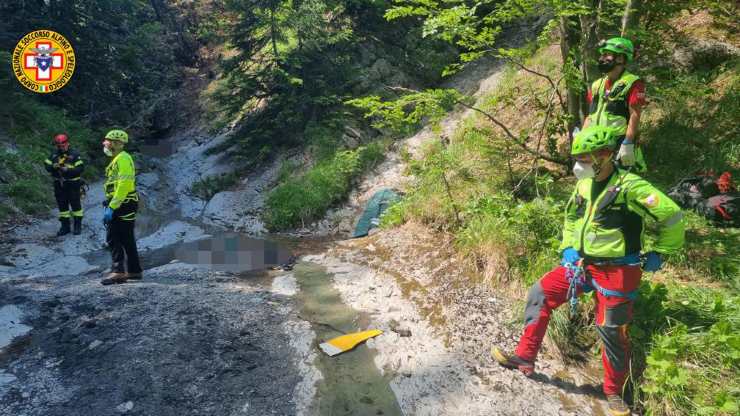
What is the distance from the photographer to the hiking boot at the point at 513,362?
11.7 feet

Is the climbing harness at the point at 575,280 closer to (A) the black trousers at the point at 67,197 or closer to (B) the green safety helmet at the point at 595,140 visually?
(B) the green safety helmet at the point at 595,140

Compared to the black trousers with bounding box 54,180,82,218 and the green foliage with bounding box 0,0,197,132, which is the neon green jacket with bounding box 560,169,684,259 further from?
the green foliage with bounding box 0,0,197,132

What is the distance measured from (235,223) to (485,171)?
6.23 metres

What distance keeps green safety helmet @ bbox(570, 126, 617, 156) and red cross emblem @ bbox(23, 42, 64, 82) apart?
13.3m

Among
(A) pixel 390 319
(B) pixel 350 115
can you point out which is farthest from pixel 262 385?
(B) pixel 350 115

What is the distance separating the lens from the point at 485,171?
7.28m

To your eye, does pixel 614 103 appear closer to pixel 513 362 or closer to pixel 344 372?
pixel 513 362

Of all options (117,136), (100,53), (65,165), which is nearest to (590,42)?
(117,136)

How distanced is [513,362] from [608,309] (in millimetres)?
1021

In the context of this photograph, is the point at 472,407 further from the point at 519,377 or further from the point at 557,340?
the point at 557,340

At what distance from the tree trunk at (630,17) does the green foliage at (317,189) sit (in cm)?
617

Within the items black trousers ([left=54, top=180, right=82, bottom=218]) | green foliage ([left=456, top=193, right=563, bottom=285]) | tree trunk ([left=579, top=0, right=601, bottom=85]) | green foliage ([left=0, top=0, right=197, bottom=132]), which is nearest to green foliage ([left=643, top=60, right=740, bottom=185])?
tree trunk ([left=579, top=0, right=601, bottom=85])

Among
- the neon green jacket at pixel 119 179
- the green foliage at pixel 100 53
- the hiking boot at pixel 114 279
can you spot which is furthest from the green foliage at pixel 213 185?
the neon green jacket at pixel 119 179

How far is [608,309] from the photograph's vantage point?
3.02 metres
